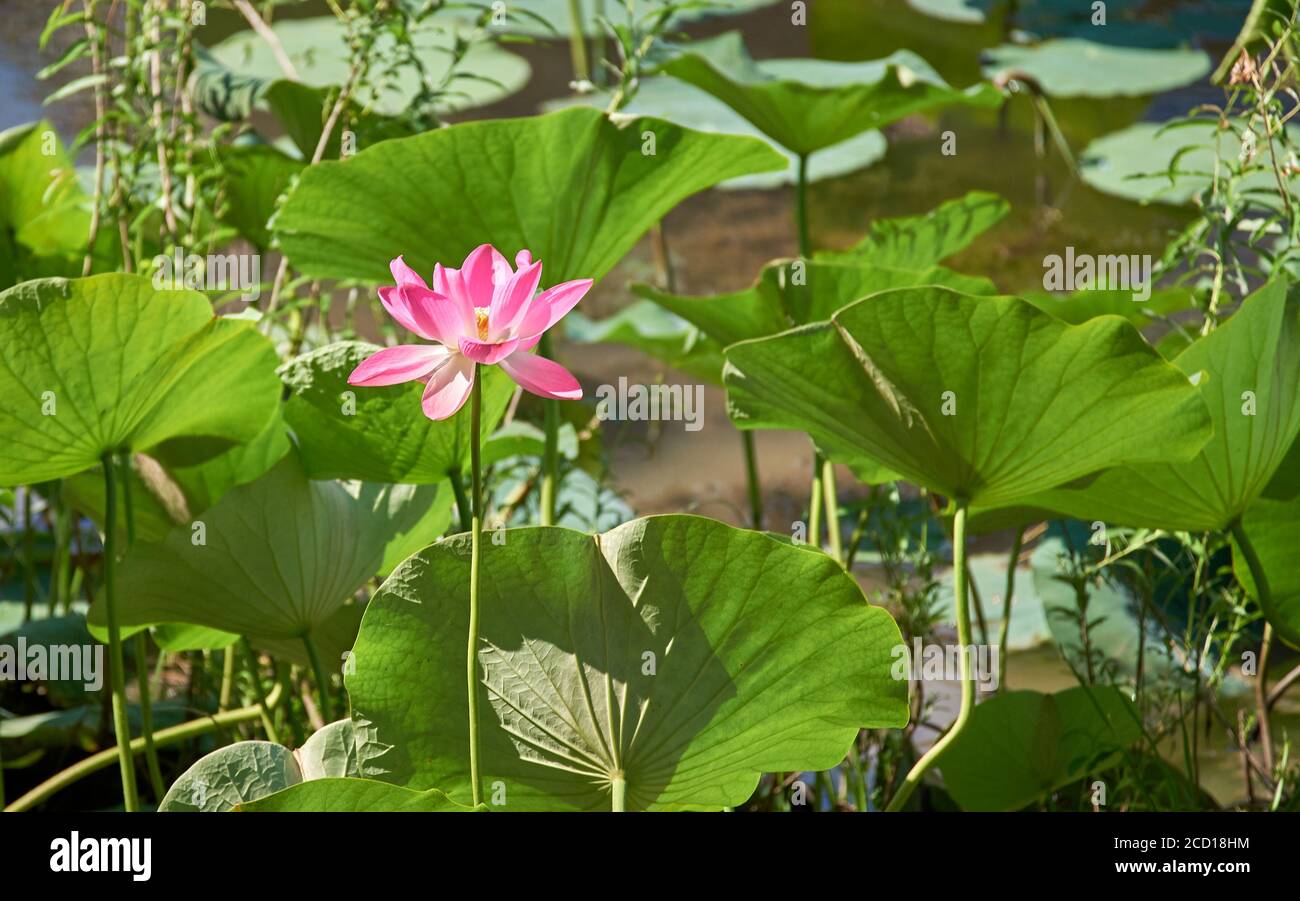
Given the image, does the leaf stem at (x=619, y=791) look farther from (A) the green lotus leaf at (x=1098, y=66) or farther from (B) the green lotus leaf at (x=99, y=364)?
(A) the green lotus leaf at (x=1098, y=66)

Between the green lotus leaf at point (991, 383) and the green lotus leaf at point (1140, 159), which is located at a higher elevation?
the green lotus leaf at point (1140, 159)

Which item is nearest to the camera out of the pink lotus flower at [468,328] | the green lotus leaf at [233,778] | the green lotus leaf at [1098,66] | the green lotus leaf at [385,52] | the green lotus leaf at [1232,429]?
the pink lotus flower at [468,328]

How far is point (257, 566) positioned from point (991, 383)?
406 mm

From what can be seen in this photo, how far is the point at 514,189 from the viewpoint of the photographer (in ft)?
2.58

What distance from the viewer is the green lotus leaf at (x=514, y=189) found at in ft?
2.54

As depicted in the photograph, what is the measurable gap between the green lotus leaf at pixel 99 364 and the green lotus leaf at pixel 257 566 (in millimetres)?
61

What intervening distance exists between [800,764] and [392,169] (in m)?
0.42

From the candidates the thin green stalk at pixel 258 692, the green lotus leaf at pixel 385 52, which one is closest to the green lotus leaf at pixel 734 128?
the green lotus leaf at pixel 385 52

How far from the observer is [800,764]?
61 cm

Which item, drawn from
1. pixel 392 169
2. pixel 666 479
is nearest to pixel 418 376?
pixel 392 169

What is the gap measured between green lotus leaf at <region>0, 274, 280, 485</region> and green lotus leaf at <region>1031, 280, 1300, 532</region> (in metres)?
0.48

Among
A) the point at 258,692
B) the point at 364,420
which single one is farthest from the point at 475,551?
the point at 258,692

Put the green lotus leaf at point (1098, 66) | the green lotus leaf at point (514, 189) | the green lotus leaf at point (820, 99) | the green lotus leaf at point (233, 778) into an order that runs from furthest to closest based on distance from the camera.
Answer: the green lotus leaf at point (1098, 66), the green lotus leaf at point (820, 99), the green lotus leaf at point (514, 189), the green lotus leaf at point (233, 778)
